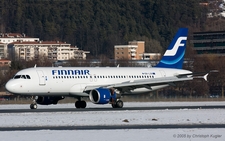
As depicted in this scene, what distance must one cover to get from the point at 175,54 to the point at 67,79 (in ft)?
43.2

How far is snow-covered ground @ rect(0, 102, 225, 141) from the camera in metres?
31.4

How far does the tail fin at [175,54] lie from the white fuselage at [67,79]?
3727mm

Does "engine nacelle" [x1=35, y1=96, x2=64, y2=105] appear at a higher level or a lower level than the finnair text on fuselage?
lower

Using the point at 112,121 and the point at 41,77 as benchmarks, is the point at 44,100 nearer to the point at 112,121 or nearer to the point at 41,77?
the point at 41,77

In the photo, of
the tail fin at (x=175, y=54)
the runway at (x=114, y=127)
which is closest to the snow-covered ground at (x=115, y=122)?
the runway at (x=114, y=127)

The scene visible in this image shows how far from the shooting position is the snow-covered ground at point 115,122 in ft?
103

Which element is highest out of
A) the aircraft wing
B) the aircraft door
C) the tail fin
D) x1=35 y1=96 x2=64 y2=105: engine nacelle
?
the tail fin

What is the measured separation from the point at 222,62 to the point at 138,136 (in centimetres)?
9699

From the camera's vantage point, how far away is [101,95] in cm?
5284

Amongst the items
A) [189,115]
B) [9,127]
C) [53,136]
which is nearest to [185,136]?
[53,136]

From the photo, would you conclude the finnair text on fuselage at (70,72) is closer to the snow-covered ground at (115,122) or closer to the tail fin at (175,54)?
the snow-covered ground at (115,122)

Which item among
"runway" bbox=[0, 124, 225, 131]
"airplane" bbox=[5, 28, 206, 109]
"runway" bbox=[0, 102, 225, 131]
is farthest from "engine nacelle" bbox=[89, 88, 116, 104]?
"runway" bbox=[0, 124, 225, 131]

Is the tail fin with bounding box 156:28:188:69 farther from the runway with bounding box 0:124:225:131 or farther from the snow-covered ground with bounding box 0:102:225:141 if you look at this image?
the runway with bounding box 0:124:225:131

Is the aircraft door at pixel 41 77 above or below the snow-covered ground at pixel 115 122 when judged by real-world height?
above
